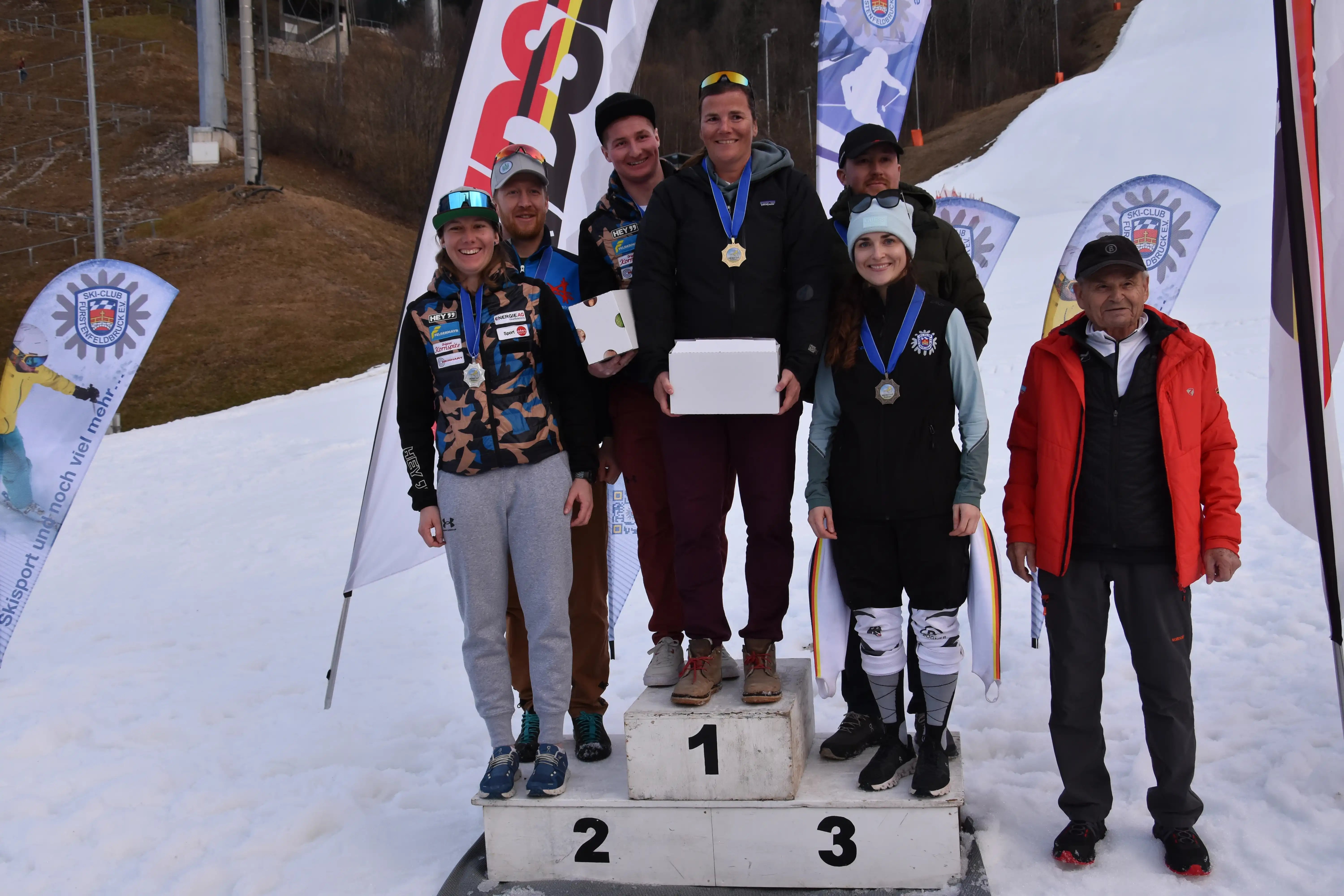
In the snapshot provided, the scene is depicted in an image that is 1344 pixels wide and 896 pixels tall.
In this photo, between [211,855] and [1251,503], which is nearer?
[211,855]

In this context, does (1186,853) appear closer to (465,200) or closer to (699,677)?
(699,677)

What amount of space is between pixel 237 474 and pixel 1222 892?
8852mm

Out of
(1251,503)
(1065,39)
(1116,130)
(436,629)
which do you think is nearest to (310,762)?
(436,629)

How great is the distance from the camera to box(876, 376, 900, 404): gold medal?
298 centimetres

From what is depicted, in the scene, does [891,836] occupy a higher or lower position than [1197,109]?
lower

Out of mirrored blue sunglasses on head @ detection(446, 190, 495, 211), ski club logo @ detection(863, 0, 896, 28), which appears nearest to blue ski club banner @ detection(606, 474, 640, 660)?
mirrored blue sunglasses on head @ detection(446, 190, 495, 211)

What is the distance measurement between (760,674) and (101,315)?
3112mm

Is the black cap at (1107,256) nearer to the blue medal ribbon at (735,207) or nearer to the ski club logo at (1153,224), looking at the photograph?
the blue medal ribbon at (735,207)


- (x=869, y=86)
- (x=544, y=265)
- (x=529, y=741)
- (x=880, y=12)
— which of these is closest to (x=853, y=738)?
(x=529, y=741)

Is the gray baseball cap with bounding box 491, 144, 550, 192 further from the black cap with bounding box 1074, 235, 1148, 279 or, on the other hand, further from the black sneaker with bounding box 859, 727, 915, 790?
the black sneaker with bounding box 859, 727, 915, 790

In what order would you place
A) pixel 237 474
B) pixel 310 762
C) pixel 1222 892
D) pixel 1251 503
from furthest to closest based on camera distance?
pixel 237 474, pixel 1251 503, pixel 310 762, pixel 1222 892

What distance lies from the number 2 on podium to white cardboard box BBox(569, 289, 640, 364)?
1.13 meters

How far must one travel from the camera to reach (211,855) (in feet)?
11.0

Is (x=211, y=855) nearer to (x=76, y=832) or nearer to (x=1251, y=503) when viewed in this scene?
(x=76, y=832)
